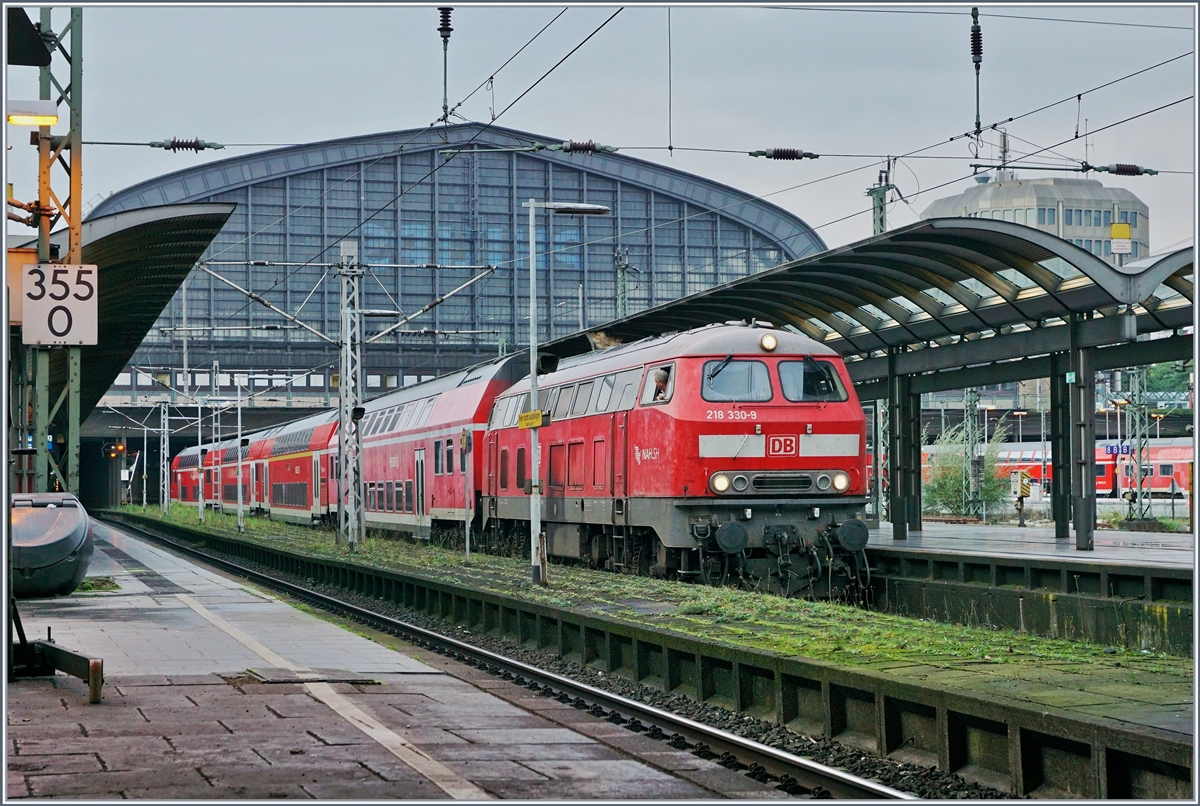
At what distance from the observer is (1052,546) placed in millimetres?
23891

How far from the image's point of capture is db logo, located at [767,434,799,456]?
2039cm

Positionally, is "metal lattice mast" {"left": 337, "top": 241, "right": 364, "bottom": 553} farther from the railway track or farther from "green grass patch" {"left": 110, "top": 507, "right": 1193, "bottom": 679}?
the railway track

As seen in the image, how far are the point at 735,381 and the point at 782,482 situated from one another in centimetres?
158

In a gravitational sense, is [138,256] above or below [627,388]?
above

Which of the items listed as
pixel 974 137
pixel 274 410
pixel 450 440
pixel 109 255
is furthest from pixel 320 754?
pixel 274 410

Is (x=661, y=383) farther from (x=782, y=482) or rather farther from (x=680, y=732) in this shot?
(x=680, y=732)

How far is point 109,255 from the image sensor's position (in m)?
23.0

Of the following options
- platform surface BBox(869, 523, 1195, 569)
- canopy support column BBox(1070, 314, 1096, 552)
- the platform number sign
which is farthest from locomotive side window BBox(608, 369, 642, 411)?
the platform number sign

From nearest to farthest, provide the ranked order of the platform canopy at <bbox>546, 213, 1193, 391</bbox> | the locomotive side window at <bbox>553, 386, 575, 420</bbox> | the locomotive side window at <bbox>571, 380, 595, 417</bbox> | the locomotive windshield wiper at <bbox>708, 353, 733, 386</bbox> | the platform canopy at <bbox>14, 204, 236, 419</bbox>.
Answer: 1. the locomotive windshield wiper at <bbox>708, 353, 733, 386</bbox>
2. the platform canopy at <bbox>14, 204, 236, 419</bbox>
3. the platform canopy at <bbox>546, 213, 1193, 391</bbox>
4. the locomotive side window at <bbox>571, 380, 595, 417</bbox>
5. the locomotive side window at <bbox>553, 386, 575, 420</bbox>

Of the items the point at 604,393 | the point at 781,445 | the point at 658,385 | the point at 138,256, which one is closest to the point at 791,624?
the point at 781,445

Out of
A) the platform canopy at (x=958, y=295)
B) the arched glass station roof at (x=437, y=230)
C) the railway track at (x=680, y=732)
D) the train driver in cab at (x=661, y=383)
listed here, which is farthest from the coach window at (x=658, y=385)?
the arched glass station roof at (x=437, y=230)

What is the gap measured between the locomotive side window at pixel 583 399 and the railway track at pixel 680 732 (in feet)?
19.5

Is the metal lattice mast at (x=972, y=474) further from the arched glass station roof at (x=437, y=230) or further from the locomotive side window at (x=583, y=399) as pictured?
the arched glass station roof at (x=437, y=230)

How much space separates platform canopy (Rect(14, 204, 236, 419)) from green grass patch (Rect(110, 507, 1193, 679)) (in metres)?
6.41
